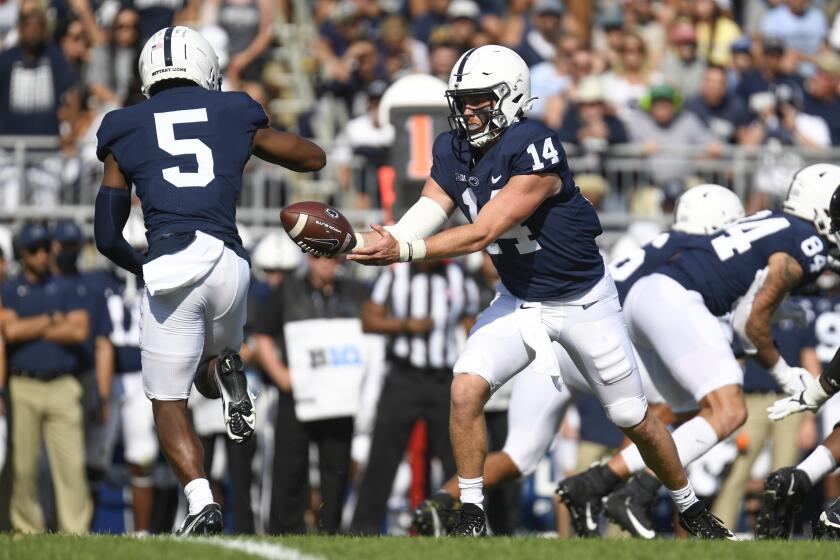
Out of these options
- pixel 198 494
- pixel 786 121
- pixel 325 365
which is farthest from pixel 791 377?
pixel 786 121

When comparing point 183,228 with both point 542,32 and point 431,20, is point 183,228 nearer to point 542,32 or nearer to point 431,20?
point 431,20

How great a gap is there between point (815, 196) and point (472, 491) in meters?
2.46

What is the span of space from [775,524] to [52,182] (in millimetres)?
6408

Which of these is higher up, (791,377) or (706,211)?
(706,211)

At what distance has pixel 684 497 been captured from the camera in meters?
6.75

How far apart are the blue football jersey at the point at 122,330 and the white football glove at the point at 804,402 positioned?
16.1 feet

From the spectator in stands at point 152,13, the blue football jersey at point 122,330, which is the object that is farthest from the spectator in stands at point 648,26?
the blue football jersey at point 122,330

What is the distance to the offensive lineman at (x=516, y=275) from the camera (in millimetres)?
6348

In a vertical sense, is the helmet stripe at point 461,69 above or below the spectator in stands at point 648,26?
below

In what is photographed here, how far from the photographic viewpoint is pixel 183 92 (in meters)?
6.34

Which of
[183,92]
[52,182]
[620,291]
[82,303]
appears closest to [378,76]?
[52,182]

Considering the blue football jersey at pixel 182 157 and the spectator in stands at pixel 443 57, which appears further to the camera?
the spectator in stands at pixel 443 57

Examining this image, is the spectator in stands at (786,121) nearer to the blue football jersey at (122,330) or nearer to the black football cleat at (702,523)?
the blue football jersey at (122,330)

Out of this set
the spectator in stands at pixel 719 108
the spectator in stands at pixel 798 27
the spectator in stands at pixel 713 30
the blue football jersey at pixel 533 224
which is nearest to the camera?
the blue football jersey at pixel 533 224
